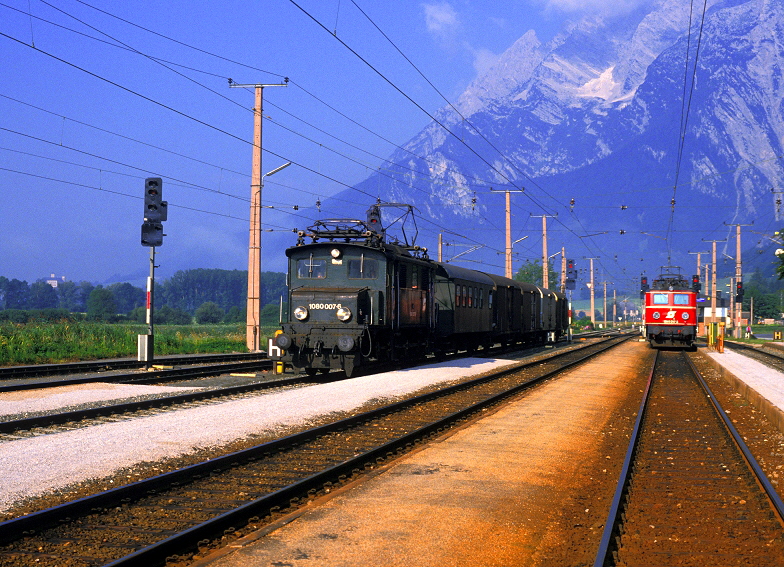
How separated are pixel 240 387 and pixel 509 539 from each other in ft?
38.4

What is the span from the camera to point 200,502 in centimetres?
814

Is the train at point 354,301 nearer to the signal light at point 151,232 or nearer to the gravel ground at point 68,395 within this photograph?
the signal light at point 151,232

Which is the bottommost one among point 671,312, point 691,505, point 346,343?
point 691,505

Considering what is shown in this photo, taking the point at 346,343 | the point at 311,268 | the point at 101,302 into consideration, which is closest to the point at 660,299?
the point at 311,268

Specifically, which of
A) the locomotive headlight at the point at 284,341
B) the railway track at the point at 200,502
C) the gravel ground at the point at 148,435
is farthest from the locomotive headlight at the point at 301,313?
the railway track at the point at 200,502

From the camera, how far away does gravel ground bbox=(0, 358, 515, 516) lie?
906 centimetres

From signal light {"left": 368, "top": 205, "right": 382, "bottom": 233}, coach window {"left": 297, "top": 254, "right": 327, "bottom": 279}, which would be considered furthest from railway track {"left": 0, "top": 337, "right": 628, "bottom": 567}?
signal light {"left": 368, "top": 205, "right": 382, "bottom": 233}

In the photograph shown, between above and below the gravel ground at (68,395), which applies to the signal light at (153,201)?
above

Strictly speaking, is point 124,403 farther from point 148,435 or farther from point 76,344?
point 76,344

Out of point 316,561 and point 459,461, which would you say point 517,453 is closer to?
point 459,461

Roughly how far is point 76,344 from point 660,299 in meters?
27.4

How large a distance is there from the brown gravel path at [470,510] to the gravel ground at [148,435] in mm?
2832

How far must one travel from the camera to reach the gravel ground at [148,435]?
9062 millimetres

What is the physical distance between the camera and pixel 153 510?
7.77 metres
